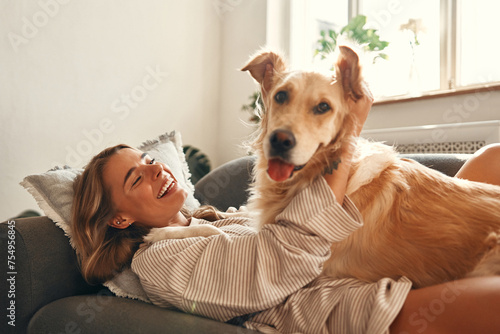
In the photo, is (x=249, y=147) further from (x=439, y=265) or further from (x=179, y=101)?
(x=179, y=101)

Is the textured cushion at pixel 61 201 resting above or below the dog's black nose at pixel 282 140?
below

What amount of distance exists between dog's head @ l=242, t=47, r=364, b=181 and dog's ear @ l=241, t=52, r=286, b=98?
0.02 meters

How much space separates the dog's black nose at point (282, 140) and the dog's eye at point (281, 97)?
15cm

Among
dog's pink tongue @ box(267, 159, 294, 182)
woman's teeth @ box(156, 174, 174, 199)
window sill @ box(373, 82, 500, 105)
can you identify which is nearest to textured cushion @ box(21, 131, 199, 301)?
woman's teeth @ box(156, 174, 174, 199)

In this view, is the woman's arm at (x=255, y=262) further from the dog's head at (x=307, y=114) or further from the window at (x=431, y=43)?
the window at (x=431, y=43)

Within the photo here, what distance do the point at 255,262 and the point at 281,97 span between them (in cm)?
50

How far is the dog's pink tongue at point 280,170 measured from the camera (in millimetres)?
1116

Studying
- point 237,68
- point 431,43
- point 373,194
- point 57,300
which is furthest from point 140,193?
point 237,68

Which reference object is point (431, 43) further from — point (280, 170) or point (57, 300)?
point (57, 300)

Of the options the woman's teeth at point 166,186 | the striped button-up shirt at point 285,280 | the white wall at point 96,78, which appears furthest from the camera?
the white wall at point 96,78

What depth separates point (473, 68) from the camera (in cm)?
316

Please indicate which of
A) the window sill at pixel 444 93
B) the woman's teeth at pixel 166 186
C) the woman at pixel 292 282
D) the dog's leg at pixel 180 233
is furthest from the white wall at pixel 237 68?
the woman at pixel 292 282

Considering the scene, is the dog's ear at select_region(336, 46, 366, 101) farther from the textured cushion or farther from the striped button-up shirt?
the textured cushion

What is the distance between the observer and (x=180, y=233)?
140 centimetres
